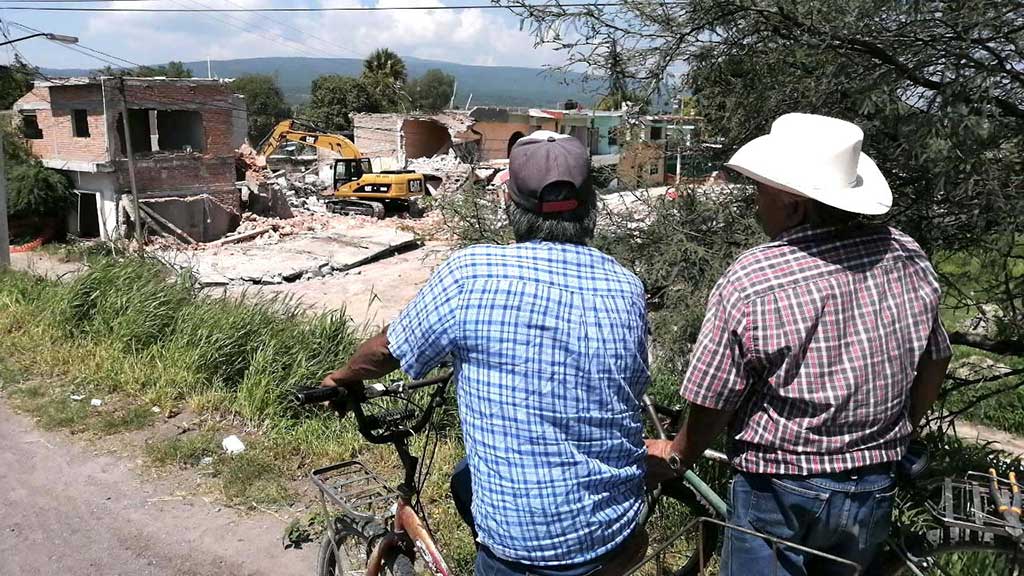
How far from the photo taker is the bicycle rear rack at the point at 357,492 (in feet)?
9.55

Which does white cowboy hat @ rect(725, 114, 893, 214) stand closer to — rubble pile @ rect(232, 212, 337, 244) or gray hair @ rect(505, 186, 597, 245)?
gray hair @ rect(505, 186, 597, 245)

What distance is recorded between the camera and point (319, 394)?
2.57m

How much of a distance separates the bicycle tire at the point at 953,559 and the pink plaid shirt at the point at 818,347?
0.59 m

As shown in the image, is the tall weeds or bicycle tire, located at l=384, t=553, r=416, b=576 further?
the tall weeds

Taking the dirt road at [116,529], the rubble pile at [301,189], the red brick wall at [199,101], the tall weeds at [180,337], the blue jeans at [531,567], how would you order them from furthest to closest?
the rubble pile at [301,189]
the red brick wall at [199,101]
the tall weeds at [180,337]
the dirt road at [116,529]
the blue jeans at [531,567]

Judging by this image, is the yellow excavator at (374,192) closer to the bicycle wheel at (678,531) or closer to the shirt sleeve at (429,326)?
the bicycle wheel at (678,531)

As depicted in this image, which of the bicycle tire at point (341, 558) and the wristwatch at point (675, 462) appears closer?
the wristwatch at point (675, 462)

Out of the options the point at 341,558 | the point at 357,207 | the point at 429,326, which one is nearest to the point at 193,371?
the point at 341,558

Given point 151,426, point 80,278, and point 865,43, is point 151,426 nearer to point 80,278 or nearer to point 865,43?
point 80,278

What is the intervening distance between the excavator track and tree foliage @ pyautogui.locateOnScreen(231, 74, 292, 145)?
4627 centimetres

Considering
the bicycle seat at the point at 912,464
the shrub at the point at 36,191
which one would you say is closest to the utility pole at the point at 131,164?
the shrub at the point at 36,191

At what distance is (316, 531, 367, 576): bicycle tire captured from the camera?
3.11 m

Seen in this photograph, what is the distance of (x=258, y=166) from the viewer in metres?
32.7

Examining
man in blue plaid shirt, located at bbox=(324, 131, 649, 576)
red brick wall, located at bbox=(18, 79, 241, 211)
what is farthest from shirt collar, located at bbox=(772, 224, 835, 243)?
red brick wall, located at bbox=(18, 79, 241, 211)
